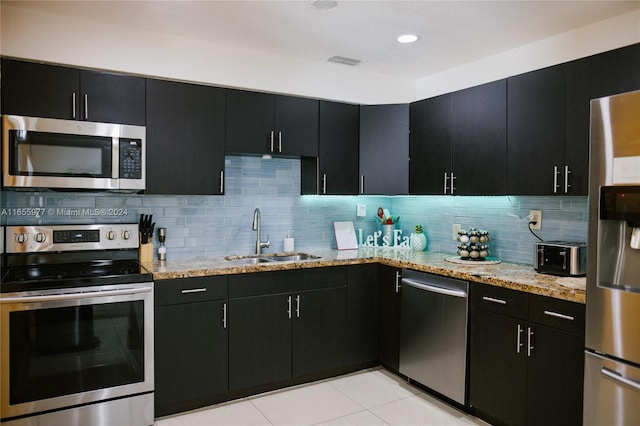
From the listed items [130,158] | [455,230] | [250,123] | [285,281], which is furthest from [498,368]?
[130,158]

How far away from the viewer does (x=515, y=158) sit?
9.54 ft

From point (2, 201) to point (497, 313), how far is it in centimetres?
306

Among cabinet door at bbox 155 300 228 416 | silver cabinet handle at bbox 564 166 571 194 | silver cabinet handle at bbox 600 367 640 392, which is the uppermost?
silver cabinet handle at bbox 564 166 571 194

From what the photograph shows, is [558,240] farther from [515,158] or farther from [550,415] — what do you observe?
[550,415]

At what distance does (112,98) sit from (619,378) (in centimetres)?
313

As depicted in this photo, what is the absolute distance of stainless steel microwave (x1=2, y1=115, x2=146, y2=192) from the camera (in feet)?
8.36

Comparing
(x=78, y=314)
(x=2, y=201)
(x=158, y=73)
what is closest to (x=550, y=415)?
(x=78, y=314)

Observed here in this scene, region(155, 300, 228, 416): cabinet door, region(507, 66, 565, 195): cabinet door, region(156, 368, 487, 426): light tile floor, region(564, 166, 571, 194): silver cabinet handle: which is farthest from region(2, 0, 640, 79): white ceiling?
region(156, 368, 487, 426): light tile floor

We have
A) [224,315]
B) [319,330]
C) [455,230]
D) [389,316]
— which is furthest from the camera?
[455,230]

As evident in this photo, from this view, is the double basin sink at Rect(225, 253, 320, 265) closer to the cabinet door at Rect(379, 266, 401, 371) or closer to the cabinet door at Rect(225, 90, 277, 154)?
the cabinet door at Rect(379, 266, 401, 371)

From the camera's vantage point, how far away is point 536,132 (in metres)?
2.78

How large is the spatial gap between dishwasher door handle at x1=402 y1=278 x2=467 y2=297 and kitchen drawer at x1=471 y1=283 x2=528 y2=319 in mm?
85

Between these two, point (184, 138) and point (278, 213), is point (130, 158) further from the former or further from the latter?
point (278, 213)

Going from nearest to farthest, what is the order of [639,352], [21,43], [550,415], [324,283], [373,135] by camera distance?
[639,352] < [550,415] < [21,43] < [324,283] < [373,135]
